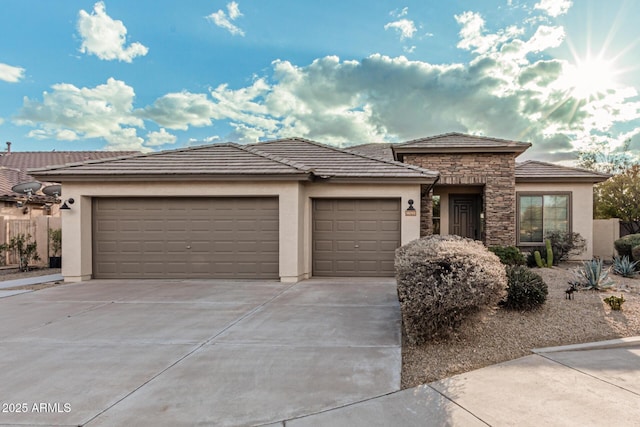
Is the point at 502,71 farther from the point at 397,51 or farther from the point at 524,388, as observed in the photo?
the point at 524,388

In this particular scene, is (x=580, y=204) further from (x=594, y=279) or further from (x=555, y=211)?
→ (x=594, y=279)

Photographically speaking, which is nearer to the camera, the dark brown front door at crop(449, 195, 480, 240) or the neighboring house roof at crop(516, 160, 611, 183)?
the neighboring house roof at crop(516, 160, 611, 183)

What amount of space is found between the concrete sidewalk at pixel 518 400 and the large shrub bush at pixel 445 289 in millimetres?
703

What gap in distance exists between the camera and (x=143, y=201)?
34.8 feet

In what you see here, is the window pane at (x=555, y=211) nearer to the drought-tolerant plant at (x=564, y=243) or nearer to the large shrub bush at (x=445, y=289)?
the drought-tolerant plant at (x=564, y=243)

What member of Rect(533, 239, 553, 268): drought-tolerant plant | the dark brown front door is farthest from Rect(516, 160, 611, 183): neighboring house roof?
Rect(533, 239, 553, 268): drought-tolerant plant

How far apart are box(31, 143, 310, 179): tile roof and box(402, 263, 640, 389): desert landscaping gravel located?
6.09 meters

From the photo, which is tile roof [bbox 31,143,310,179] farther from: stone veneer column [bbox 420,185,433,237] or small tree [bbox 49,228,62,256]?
stone veneer column [bbox 420,185,433,237]

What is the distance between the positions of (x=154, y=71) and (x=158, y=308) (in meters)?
12.5

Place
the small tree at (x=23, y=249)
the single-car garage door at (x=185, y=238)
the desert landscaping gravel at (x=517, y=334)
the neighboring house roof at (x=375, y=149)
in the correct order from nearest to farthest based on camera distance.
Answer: the desert landscaping gravel at (x=517, y=334), the single-car garage door at (x=185, y=238), the small tree at (x=23, y=249), the neighboring house roof at (x=375, y=149)

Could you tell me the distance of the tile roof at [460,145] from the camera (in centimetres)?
1276

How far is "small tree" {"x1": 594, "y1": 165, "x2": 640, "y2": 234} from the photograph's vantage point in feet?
56.5

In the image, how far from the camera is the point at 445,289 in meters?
4.43

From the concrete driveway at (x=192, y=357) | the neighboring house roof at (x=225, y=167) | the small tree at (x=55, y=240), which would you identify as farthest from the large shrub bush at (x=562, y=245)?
the small tree at (x=55, y=240)
